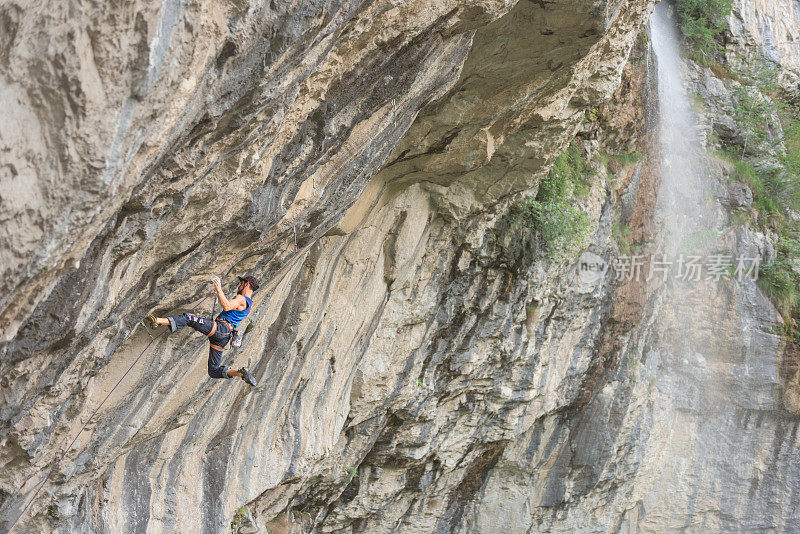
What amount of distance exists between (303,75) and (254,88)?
455 mm

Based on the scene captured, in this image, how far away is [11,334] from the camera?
3562mm

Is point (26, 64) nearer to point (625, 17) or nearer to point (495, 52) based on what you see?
point (495, 52)

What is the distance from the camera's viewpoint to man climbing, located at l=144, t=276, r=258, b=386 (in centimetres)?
534

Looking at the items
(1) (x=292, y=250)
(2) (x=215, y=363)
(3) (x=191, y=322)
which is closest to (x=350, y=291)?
(1) (x=292, y=250)

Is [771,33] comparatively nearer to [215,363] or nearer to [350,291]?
[350,291]

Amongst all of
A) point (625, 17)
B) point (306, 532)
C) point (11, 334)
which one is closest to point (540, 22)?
point (625, 17)

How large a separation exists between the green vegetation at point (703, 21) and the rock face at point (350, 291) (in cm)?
333

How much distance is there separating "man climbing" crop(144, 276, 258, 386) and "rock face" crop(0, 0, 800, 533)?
9.3 inches

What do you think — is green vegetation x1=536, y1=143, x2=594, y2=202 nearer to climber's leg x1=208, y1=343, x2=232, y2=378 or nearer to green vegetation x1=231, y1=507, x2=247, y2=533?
climber's leg x1=208, y1=343, x2=232, y2=378

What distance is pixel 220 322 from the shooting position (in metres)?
5.70

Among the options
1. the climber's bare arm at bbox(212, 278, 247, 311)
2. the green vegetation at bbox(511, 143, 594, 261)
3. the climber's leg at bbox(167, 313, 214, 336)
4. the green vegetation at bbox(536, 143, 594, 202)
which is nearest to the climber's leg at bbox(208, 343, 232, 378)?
the climber's leg at bbox(167, 313, 214, 336)

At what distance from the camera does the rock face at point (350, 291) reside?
3324 millimetres

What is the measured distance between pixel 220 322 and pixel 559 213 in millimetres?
6120

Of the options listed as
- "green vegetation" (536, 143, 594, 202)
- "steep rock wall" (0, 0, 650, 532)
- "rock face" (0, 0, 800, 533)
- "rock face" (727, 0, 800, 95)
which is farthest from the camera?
"rock face" (727, 0, 800, 95)
